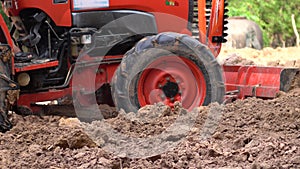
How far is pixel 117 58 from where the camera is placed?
7.47 meters

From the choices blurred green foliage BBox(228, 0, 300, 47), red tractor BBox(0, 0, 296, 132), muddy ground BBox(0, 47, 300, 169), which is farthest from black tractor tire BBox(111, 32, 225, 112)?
blurred green foliage BBox(228, 0, 300, 47)

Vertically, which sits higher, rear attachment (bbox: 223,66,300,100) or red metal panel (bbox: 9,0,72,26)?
red metal panel (bbox: 9,0,72,26)

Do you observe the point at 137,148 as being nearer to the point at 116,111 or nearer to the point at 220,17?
the point at 116,111

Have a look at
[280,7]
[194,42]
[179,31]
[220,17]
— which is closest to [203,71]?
[194,42]

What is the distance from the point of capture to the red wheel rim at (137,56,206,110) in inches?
270

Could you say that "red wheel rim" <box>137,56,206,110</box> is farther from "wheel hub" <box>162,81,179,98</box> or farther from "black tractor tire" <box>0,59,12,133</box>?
"black tractor tire" <box>0,59,12,133</box>

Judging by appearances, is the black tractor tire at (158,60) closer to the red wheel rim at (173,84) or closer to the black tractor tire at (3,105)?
the red wheel rim at (173,84)

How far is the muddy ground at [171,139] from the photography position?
4.64 metres

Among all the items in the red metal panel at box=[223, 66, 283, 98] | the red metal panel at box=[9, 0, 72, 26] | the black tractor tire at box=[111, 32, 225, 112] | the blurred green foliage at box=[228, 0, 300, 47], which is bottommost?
the blurred green foliage at box=[228, 0, 300, 47]

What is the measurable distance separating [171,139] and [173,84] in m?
1.66

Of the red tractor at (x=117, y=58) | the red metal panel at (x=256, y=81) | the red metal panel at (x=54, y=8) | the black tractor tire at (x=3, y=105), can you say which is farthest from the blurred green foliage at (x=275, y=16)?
the black tractor tire at (x=3, y=105)

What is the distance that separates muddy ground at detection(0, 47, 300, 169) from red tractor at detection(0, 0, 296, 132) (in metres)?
0.37

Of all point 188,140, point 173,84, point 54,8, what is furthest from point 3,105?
point 188,140

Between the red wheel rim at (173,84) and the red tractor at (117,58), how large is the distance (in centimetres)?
1
